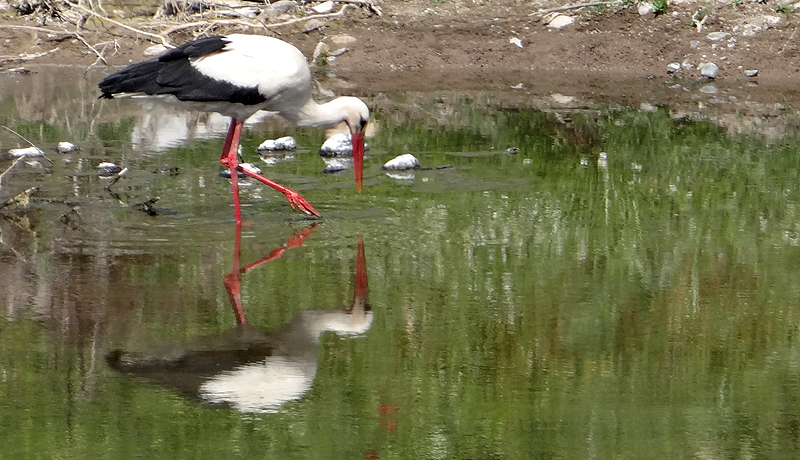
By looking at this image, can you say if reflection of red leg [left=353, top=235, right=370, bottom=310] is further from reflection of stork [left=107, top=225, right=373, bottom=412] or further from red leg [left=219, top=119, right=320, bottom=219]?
red leg [left=219, top=119, right=320, bottom=219]

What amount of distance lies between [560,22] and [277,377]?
37.8ft

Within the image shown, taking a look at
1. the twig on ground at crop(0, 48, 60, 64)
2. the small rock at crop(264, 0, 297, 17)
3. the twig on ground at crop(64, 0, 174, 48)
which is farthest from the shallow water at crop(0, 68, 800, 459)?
the small rock at crop(264, 0, 297, 17)

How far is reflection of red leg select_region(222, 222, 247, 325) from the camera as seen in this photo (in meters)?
4.77

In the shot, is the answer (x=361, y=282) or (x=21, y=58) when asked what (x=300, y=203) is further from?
(x=21, y=58)

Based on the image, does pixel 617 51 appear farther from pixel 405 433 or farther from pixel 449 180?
pixel 405 433

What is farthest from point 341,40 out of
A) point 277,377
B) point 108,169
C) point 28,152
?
point 277,377

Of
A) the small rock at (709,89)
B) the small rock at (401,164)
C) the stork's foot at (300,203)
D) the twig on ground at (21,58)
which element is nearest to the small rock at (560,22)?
the small rock at (709,89)

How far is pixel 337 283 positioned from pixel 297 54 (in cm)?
203

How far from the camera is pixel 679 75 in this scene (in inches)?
529

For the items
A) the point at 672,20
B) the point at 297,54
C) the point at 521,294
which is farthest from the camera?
the point at 672,20

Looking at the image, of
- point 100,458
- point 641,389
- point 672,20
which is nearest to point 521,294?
point 641,389

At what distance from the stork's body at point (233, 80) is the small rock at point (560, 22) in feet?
27.8

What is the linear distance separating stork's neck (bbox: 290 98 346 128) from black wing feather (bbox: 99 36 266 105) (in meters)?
0.31

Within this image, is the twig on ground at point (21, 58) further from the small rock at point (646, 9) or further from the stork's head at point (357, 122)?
the stork's head at point (357, 122)
